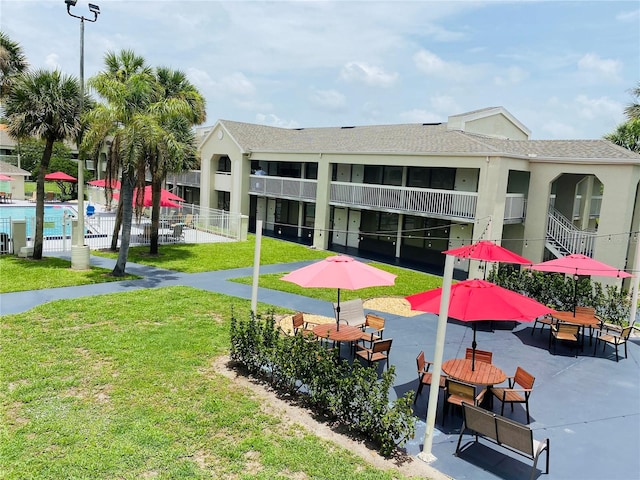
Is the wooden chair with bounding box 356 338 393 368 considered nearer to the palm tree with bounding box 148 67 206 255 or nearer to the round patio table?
the round patio table

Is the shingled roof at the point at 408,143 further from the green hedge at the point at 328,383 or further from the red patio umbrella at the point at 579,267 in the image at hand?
the green hedge at the point at 328,383

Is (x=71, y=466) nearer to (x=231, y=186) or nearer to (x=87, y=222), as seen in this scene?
Answer: (x=87, y=222)

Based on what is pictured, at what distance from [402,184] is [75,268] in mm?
17113

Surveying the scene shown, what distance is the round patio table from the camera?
8641mm

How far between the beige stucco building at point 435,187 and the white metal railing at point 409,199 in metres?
0.05

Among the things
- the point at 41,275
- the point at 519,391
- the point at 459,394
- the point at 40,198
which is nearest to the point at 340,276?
the point at 459,394

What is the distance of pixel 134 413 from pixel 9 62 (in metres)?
20.3

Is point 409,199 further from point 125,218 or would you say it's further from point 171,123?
point 125,218

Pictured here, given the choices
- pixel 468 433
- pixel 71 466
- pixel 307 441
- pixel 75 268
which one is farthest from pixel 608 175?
pixel 75 268

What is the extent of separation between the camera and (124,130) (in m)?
17.0

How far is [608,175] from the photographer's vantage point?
19.1 m

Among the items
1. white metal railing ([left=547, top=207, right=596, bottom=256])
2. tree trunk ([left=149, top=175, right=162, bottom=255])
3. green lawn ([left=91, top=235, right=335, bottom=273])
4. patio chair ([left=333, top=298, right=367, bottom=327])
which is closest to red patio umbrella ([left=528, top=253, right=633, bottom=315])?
patio chair ([left=333, top=298, right=367, bottom=327])

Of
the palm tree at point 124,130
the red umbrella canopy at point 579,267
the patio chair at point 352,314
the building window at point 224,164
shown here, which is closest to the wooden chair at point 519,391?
the patio chair at point 352,314

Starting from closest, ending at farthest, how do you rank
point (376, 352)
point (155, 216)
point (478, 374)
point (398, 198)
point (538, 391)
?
point (478, 374) < point (538, 391) < point (376, 352) < point (155, 216) < point (398, 198)
